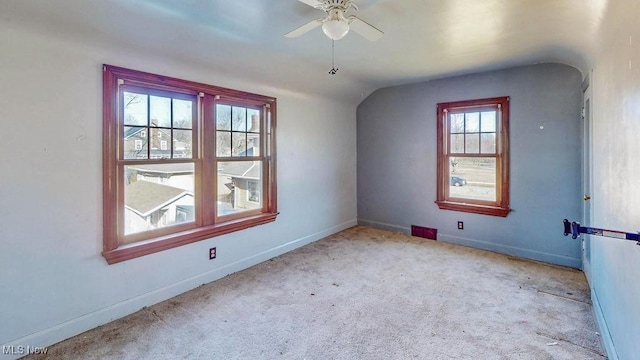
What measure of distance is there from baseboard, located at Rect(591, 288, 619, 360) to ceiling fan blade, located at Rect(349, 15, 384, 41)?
2553 millimetres

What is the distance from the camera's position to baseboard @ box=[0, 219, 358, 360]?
2217mm

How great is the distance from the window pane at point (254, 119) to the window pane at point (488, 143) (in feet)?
9.97

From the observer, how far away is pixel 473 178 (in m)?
4.46

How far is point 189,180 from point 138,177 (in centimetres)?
51

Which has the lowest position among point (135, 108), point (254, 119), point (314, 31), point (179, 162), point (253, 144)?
point (179, 162)

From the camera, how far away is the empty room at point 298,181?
6.97 ft

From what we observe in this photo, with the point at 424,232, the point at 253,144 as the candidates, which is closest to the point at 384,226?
the point at 424,232

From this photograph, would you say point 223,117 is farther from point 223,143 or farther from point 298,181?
point 298,181

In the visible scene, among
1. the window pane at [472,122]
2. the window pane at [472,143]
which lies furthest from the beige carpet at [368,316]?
the window pane at [472,122]

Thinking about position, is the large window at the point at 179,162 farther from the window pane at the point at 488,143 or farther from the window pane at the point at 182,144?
the window pane at the point at 488,143

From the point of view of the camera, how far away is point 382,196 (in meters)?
5.30

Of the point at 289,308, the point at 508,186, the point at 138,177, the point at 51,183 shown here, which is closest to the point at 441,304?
the point at 289,308

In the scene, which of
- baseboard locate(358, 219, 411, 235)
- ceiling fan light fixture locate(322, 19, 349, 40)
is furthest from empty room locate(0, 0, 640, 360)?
baseboard locate(358, 219, 411, 235)

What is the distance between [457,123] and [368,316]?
3163 millimetres
